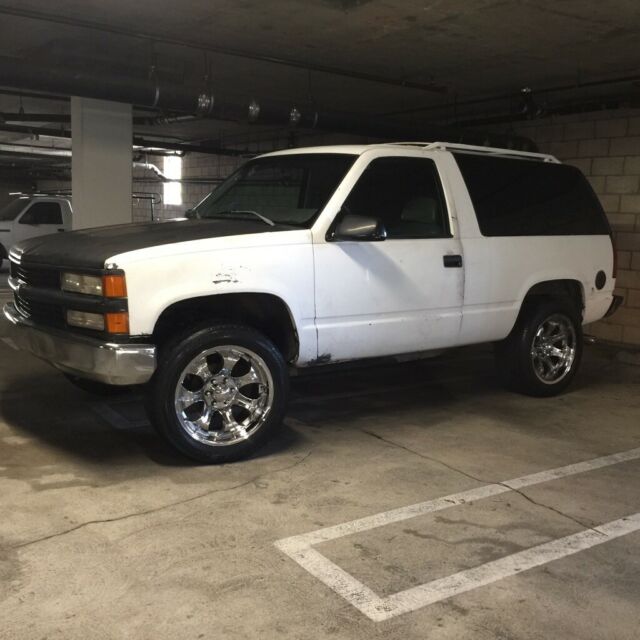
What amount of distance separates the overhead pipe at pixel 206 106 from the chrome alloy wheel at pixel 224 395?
4.19m

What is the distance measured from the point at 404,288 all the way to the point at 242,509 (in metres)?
2.15

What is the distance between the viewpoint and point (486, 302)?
580 centimetres

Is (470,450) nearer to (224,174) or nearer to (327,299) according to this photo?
(327,299)

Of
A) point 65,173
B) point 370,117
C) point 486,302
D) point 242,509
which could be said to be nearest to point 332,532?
point 242,509

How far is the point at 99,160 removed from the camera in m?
9.16

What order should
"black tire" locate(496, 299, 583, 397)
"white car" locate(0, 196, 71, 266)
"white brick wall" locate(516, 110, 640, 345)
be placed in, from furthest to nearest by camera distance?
"white car" locate(0, 196, 71, 266)
"white brick wall" locate(516, 110, 640, 345)
"black tire" locate(496, 299, 583, 397)

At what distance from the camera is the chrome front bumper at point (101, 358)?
4.11m

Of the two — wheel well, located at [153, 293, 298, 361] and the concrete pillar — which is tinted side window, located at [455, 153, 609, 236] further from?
the concrete pillar

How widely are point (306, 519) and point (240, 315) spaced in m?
1.59

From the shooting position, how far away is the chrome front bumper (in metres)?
4.11

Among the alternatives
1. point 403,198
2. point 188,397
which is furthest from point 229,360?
point 403,198

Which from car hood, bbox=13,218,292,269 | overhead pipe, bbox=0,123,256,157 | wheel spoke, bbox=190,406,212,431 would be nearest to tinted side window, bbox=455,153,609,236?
car hood, bbox=13,218,292,269

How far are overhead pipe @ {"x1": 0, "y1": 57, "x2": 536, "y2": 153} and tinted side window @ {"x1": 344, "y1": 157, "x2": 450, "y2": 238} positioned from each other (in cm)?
367

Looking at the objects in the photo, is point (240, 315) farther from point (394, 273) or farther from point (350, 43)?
point (350, 43)
